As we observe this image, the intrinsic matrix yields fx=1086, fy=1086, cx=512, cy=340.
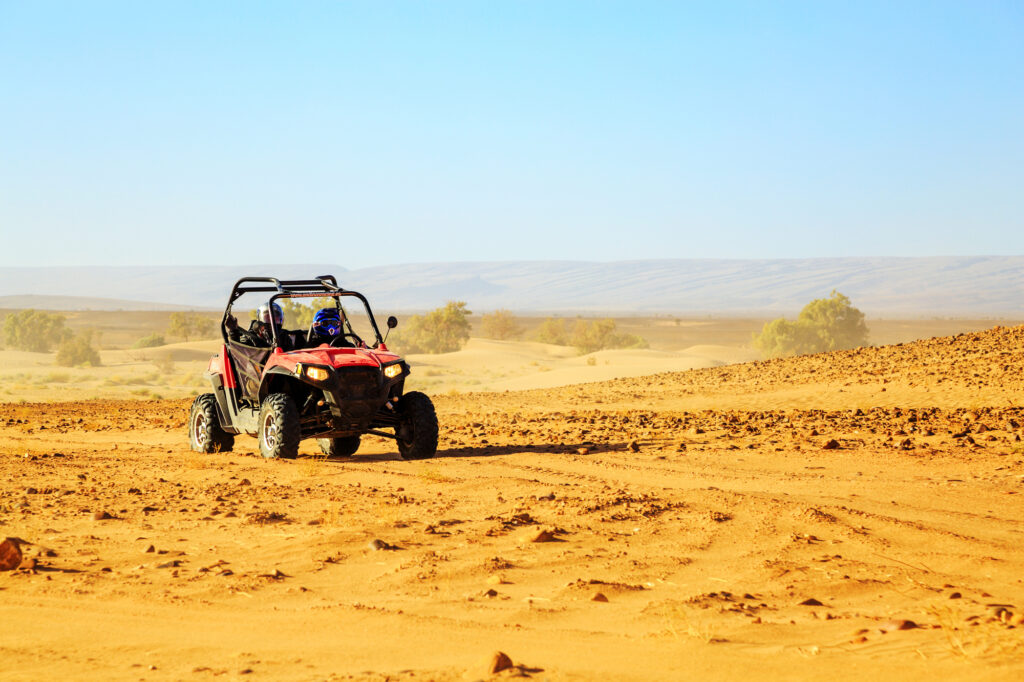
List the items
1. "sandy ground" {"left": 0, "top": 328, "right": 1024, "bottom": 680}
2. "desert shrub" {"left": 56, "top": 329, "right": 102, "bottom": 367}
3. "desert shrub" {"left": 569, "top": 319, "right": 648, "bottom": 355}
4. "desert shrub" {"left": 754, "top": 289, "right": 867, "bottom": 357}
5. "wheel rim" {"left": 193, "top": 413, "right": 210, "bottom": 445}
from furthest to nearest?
1. "desert shrub" {"left": 569, "top": 319, "right": 648, "bottom": 355}
2. "desert shrub" {"left": 754, "top": 289, "right": 867, "bottom": 357}
3. "desert shrub" {"left": 56, "top": 329, "right": 102, "bottom": 367}
4. "wheel rim" {"left": 193, "top": 413, "right": 210, "bottom": 445}
5. "sandy ground" {"left": 0, "top": 328, "right": 1024, "bottom": 680}

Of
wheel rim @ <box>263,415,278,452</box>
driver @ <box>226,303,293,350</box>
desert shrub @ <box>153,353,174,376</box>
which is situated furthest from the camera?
desert shrub @ <box>153,353,174,376</box>

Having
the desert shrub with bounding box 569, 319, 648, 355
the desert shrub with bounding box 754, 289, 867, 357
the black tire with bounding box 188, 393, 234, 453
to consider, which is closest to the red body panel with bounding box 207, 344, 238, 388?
the black tire with bounding box 188, 393, 234, 453

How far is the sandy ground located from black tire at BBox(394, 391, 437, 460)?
0.39 meters

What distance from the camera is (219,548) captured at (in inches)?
311


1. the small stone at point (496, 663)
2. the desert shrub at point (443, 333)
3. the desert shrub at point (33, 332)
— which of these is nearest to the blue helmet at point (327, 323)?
Answer: the small stone at point (496, 663)

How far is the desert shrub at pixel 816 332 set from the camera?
67.8m

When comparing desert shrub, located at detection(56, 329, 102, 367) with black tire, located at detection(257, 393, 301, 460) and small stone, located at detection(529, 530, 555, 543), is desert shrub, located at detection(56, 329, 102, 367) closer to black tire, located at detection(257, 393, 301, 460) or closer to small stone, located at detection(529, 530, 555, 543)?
black tire, located at detection(257, 393, 301, 460)

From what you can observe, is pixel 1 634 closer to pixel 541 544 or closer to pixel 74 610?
pixel 74 610

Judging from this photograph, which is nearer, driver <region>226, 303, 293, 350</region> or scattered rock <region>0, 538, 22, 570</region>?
scattered rock <region>0, 538, 22, 570</region>

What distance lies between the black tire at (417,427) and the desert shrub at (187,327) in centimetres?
7399

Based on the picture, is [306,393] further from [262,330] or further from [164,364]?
[164,364]

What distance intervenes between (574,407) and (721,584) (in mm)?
18207

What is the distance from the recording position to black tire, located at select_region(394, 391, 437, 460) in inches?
536

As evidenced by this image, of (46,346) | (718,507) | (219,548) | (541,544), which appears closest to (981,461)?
(718,507)
